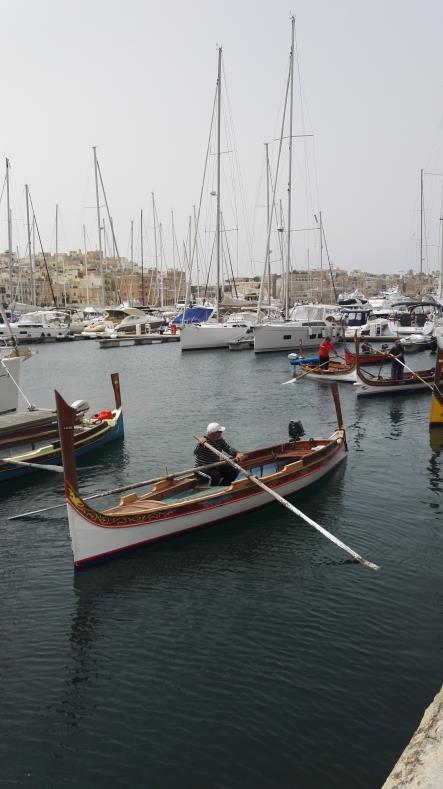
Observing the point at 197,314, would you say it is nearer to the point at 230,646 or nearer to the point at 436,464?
the point at 436,464

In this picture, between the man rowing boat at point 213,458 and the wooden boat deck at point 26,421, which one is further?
the wooden boat deck at point 26,421

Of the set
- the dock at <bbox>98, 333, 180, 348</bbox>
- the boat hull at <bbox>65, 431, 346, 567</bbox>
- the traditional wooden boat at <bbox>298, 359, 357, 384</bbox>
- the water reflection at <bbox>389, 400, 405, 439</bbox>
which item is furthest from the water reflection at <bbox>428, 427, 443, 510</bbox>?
the dock at <bbox>98, 333, 180, 348</bbox>

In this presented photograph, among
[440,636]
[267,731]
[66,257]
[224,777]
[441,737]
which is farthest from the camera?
[66,257]

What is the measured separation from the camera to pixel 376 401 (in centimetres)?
3328

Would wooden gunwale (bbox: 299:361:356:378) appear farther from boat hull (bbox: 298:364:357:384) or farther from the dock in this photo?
the dock

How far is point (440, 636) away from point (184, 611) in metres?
4.62

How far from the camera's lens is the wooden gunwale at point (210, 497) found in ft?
42.7

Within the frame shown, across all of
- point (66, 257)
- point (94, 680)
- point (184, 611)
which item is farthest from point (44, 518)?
point (66, 257)

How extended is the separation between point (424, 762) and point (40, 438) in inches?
726

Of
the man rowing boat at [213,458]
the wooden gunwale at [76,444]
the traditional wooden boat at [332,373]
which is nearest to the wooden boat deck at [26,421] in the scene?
the wooden gunwale at [76,444]

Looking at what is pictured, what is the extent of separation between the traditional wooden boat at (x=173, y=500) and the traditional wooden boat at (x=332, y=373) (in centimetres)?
1978

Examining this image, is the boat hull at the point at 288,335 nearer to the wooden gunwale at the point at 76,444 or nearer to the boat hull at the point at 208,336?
the boat hull at the point at 208,336

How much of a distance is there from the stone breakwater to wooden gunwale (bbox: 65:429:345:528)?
26.3ft

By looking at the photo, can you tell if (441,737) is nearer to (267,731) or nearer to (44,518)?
(267,731)
